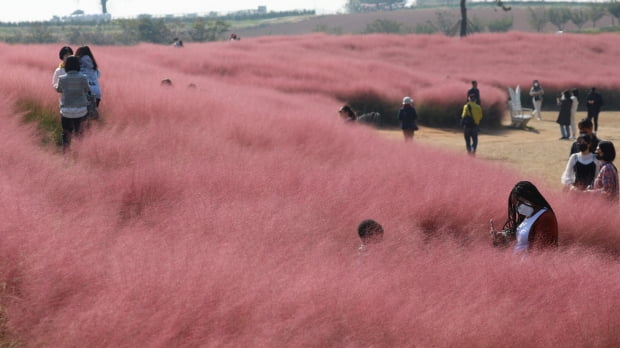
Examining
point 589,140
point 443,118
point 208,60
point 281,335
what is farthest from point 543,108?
point 281,335

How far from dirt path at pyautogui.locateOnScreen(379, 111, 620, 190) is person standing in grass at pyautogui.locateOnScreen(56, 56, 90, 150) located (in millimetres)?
7006

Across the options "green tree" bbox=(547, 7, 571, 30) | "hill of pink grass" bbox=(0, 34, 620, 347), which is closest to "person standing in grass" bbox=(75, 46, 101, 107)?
"hill of pink grass" bbox=(0, 34, 620, 347)

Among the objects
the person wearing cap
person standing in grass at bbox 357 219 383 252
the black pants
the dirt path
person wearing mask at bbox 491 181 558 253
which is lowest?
the dirt path

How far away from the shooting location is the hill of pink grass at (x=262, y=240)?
4.82 m

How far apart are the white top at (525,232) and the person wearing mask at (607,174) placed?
240 cm

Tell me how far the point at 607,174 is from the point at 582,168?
514 millimetres

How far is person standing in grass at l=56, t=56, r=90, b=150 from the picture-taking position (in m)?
9.94

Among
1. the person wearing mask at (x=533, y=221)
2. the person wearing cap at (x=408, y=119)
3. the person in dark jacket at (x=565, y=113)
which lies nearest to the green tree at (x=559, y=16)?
the person in dark jacket at (x=565, y=113)

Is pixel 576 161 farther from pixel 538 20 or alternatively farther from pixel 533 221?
pixel 538 20

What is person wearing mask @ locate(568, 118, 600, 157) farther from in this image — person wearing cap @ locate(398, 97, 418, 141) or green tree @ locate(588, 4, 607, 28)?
green tree @ locate(588, 4, 607, 28)

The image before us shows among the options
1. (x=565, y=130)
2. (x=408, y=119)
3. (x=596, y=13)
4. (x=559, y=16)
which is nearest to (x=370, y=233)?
(x=408, y=119)

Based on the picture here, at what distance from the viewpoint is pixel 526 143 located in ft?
71.6

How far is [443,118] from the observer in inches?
1015

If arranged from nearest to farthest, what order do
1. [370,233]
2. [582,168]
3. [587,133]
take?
[370,233]
[582,168]
[587,133]
